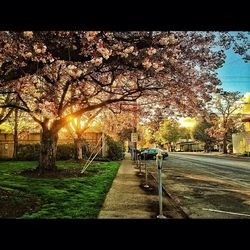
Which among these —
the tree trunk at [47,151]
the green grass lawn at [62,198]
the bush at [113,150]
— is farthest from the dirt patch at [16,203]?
the bush at [113,150]

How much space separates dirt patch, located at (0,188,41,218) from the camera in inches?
272

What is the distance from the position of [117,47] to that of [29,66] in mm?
2359

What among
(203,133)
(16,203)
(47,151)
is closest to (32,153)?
(47,151)

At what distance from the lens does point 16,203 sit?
25.9 feet

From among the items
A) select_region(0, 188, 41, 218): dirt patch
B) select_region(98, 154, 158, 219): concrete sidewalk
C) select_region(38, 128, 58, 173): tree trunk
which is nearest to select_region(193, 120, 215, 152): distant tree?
select_region(38, 128, 58, 173): tree trunk

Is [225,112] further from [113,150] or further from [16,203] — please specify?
[16,203]

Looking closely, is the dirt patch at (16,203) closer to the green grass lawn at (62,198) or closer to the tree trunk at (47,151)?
the green grass lawn at (62,198)

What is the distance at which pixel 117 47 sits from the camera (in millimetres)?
8758

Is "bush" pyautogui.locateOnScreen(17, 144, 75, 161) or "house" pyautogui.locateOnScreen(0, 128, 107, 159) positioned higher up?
"house" pyautogui.locateOnScreen(0, 128, 107, 159)

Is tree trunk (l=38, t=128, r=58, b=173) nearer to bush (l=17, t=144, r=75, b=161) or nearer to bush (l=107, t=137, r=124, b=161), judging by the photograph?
bush (l=17, t=144, r=75, b=161)
